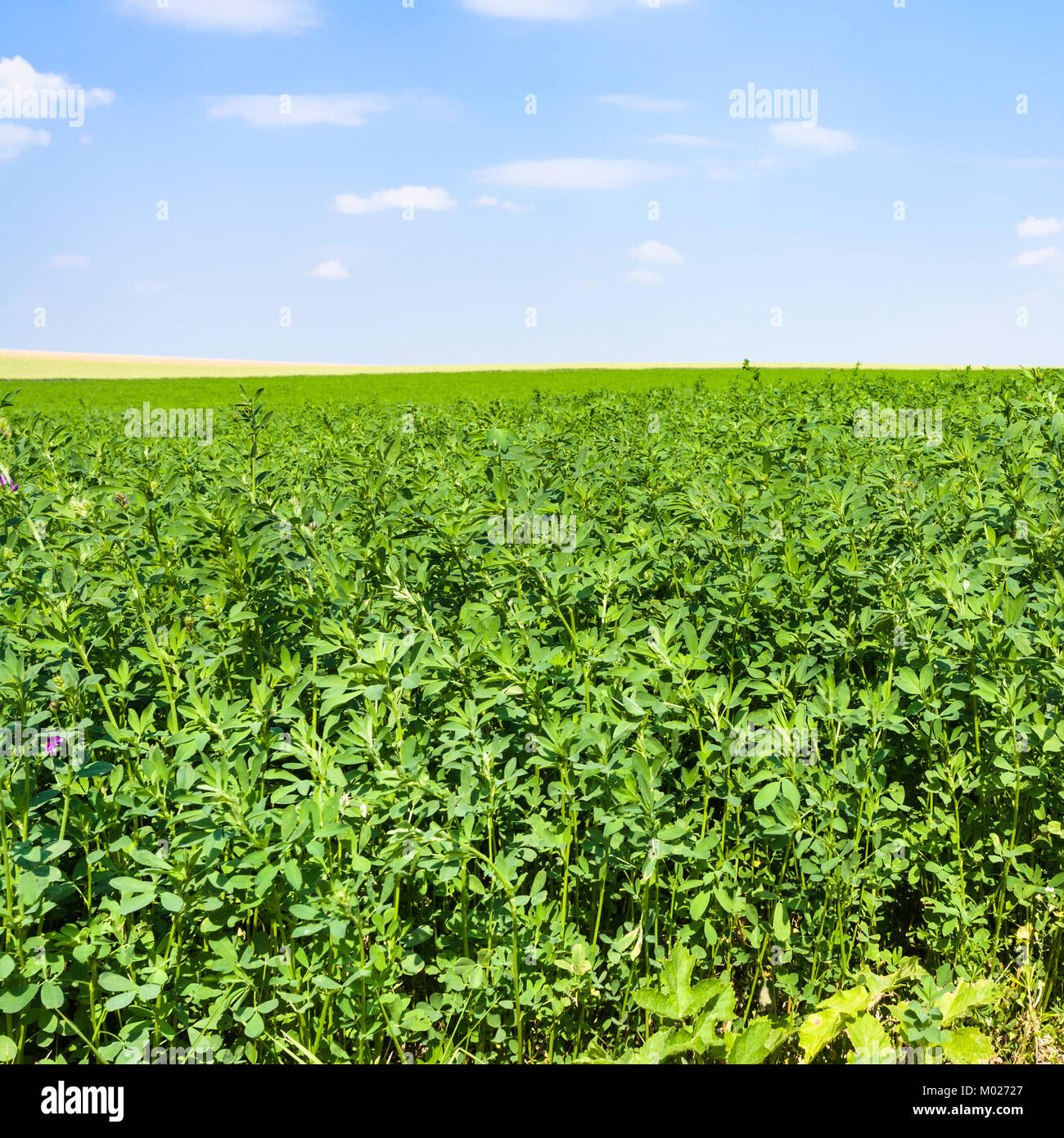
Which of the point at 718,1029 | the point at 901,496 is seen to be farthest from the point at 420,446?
the point at 718,1029

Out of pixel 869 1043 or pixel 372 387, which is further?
pixel 372 387

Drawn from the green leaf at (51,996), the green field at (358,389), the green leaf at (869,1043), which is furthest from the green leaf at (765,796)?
the green field at (358,389)

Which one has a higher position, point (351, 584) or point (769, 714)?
point (351, 584)

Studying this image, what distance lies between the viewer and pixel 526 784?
104 inches

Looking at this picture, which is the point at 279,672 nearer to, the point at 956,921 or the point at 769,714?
the point at 769,714

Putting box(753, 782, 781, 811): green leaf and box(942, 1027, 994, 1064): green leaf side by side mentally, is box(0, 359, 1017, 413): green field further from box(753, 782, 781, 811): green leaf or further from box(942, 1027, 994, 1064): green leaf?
box(942, 1027, 994, 1064): green leaf

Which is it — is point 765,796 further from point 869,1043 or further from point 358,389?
point 358,389

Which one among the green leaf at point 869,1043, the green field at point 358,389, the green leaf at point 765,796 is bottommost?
the green leaf at point 869,1043

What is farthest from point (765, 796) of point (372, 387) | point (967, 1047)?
point (372, 387)

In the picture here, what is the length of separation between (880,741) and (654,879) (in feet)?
2.91

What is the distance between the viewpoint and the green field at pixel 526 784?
237 cm

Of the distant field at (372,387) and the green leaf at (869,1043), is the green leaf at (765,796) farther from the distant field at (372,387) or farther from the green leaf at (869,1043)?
the distant field at (372,387)

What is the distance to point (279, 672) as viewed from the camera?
2.86 meters

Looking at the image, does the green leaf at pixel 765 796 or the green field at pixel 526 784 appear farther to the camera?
the green leaf at pixel 765 796
